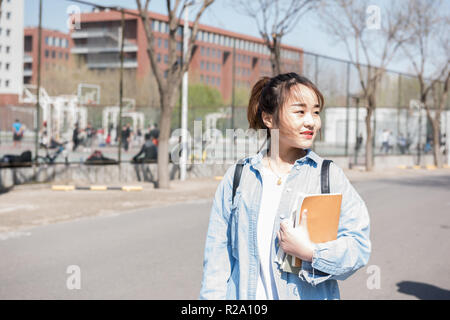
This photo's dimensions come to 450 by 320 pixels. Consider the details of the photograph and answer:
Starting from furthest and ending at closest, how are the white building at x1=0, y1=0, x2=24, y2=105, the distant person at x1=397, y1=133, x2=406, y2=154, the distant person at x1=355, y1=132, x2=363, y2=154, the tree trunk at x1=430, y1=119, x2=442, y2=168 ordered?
the distant person at x1=397, y1=133, x2=406, y2=154
the tree trunk at x1=430, y1=119, x2=442, y2=168
the distant person at x1=355, y1=132, x2=363, y2=154
the white building at x1=0, y1=0, x2=24, y2=105

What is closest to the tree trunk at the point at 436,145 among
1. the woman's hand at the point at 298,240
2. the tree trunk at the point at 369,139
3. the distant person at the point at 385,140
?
the distant person at the point at 385,140

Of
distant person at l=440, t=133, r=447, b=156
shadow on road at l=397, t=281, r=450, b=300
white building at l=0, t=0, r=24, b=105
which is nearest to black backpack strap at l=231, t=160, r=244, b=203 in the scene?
shadow on road at l=397, t=281, r=450, b=300

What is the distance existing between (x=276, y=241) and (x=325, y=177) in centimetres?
33

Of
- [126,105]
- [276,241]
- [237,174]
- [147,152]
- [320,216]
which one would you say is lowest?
[147,152]

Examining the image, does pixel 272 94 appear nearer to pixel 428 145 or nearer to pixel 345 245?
pixel 345 245

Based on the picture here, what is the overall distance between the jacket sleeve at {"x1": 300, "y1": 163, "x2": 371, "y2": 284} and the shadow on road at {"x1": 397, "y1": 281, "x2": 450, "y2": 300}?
3938 millimetres

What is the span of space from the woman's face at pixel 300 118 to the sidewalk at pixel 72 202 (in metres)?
7.76

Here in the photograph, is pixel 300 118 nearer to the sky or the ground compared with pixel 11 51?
nearer to the ground

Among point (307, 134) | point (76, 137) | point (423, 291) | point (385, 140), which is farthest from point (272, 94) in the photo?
point (385, 140)

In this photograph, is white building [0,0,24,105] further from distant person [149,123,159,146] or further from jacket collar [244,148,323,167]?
jacket collar [244,148,323,167]

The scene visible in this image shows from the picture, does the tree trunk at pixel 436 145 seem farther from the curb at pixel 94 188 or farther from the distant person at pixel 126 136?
the curb at pixel 94 188

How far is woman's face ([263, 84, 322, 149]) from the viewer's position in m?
2.47

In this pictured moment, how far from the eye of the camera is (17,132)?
699 inches
